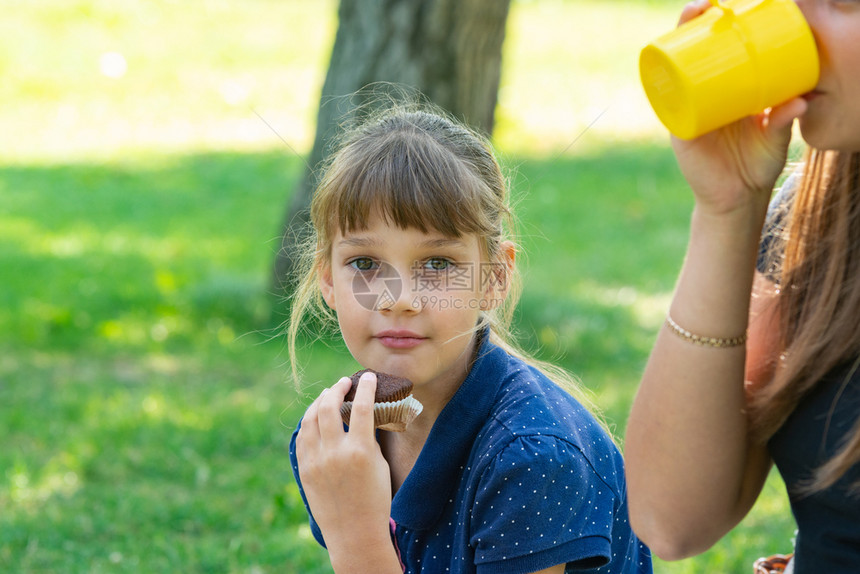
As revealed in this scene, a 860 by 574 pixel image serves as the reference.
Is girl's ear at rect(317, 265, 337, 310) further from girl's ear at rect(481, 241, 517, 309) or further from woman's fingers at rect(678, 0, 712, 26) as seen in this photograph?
woman's fingers at rect(678, 0, 712, 26)

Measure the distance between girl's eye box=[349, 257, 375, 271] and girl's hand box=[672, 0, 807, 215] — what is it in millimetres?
861

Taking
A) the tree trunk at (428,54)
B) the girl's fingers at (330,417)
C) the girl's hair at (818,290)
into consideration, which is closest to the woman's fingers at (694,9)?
the girl's hair at (818,290)

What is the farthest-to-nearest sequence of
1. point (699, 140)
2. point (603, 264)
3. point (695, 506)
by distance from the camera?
point (603, 264), point (695, 506), point (699, 140)

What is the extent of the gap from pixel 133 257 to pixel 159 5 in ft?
29.7

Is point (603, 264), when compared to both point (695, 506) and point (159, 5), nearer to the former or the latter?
point (695, 506)

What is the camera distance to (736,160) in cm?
171

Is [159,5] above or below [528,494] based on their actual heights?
above

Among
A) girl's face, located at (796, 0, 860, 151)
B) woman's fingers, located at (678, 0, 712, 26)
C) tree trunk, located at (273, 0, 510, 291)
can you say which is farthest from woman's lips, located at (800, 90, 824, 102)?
tree trunk, located at (273, 0, 510, 291)

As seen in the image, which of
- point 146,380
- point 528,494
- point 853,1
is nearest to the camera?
point 853,1

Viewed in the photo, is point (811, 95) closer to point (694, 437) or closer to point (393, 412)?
point (694, 437)

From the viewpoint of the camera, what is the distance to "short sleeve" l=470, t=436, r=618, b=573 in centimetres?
208

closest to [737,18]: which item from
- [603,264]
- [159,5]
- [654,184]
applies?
[603,264]

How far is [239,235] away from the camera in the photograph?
27.9 ft

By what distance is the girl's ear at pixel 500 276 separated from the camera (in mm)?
2451
